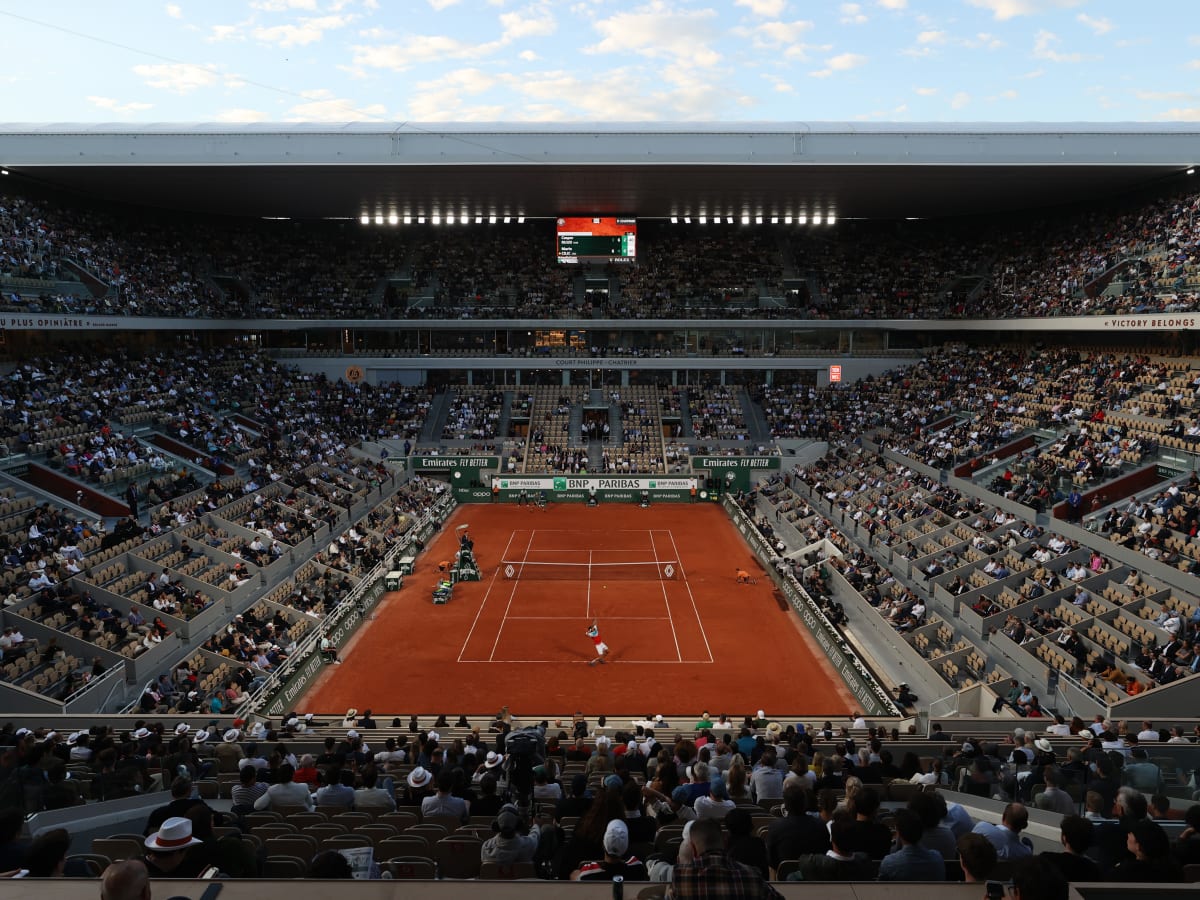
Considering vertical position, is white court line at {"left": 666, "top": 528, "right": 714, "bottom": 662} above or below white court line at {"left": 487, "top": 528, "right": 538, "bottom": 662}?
above

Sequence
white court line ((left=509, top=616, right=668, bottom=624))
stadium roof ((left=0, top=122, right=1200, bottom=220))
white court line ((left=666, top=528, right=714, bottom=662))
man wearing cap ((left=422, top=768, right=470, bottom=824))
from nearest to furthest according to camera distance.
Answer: man wearing cap ((left=422, top=768, right=470, bottom=824))
white court line ((left=666, top=528, right=714, bottom=662))
white court line ((left=509, top=616, right=668, bottom=624))
stadium roof ((left=0, top=122, right=1200, bottom=220))

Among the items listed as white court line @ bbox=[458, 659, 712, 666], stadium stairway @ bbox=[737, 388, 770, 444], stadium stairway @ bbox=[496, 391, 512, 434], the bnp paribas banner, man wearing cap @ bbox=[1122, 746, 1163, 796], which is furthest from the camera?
stadium stairway @ bbox=[496, 391, 512, 434]

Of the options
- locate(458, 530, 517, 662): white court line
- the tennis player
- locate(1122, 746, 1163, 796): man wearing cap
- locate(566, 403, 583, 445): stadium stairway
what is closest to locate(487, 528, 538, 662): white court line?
locate(458, 530, 517, 662): white court line

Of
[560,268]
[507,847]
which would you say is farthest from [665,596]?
[560,268]

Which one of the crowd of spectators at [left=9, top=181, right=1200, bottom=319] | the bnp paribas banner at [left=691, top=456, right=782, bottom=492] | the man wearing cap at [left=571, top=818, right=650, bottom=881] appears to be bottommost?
the bnp paribas banner at [left=691, top=456, right=782, bottom=492]

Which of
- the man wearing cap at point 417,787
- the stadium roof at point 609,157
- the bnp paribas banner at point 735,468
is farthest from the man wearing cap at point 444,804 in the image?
the bnp paribas banner at point 735,468

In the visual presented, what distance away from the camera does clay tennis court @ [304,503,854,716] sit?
2116cm

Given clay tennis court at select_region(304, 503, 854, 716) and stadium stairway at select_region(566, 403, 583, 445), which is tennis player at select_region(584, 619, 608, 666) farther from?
stadium stairway at select_region(566, 403, 583, 445)

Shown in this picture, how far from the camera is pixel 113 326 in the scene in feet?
133

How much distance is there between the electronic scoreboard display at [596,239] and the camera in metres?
55.2

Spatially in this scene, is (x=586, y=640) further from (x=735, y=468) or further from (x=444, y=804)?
(x=735, y=468)

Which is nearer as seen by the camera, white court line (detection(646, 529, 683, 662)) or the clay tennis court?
the clay tennis court

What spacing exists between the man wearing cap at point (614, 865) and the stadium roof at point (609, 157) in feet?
134

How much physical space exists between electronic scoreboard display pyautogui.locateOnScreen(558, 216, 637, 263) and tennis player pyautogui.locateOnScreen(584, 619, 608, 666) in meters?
35.0
